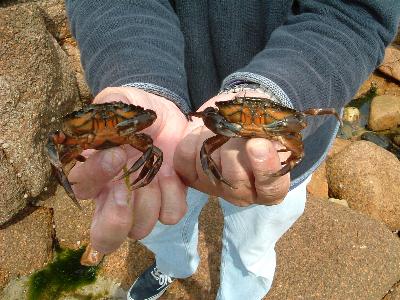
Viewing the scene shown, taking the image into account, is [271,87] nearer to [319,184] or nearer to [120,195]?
[120,195]

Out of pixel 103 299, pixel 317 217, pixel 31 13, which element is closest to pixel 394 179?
pixel 317 217

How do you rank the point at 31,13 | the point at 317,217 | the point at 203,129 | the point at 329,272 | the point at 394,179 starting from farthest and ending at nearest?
the point at 394,179 < the point at 31,13 < the point at 317,217 < the point at 329,272 < the point at 203,129

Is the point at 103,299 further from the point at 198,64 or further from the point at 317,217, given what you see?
the point at 198,64

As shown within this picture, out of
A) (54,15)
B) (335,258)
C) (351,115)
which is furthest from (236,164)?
(351,115)

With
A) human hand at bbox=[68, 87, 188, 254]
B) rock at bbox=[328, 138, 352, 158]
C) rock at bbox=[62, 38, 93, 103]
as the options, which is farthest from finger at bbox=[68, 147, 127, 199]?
rock at bbox=[328, 138, 352, 158]

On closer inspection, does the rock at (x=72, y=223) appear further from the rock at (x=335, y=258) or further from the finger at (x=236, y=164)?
the finger at (x=236, y=164)

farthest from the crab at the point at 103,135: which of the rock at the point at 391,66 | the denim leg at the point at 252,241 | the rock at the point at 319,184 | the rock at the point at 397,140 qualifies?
the rock at the point at 391,66
